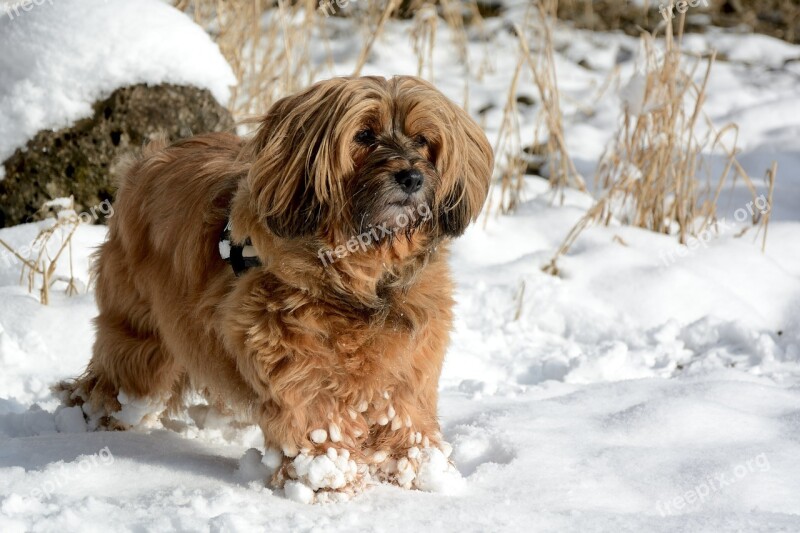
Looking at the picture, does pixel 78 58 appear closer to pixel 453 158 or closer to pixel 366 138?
pixel 366 138

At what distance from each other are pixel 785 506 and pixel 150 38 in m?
4.45

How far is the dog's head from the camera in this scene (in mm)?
3197

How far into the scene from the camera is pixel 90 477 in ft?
10.8

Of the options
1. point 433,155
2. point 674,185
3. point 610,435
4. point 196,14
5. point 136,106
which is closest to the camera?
point 433,155

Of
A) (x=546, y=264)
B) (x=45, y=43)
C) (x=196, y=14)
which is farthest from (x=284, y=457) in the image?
(x=196, y=14)

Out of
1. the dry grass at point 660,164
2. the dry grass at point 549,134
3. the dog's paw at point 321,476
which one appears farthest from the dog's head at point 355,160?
the dry grass at point 549,134

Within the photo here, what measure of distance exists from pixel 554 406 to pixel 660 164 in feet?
8.86

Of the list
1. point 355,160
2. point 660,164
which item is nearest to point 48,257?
point 355,160

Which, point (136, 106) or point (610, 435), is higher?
point (136, 106)

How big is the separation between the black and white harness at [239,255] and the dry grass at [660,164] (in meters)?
3.11

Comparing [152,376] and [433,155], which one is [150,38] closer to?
[152,376]

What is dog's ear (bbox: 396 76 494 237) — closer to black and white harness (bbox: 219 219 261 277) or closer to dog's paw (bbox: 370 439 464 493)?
black and white harness (bbox: 219 219 261 277)

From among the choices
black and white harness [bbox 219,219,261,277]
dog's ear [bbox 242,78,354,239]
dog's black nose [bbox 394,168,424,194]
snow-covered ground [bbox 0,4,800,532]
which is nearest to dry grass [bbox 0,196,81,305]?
snow-covered ground [bbox 0,4,800,532]

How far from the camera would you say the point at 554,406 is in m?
4.28
